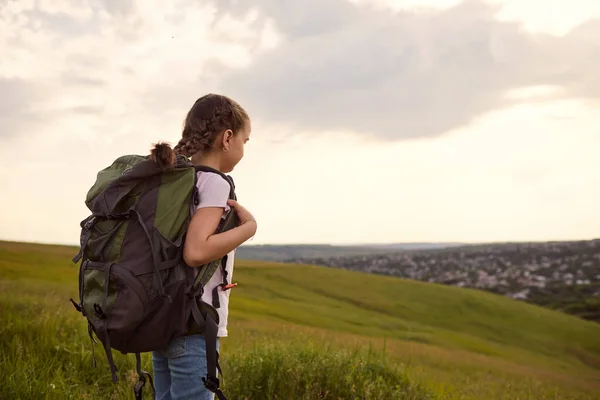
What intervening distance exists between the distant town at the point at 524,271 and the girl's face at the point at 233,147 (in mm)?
68924

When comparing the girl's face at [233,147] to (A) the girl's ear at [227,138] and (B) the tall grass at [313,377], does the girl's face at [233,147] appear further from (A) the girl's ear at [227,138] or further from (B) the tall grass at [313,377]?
(B) the tall grass at [313,377]

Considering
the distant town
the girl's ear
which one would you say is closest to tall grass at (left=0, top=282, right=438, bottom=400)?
the girl's ear

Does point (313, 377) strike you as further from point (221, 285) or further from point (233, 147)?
point (233, 147)

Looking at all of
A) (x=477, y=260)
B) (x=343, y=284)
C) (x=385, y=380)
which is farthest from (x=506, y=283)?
(x=385, y=380)

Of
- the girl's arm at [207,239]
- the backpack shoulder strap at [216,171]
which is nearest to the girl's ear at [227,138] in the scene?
the backpack shoulder strap at [216,171]

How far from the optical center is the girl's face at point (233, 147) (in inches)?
139

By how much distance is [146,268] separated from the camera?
3145 millimetres

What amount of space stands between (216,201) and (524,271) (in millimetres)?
106829

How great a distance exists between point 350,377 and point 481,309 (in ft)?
Answer: 153

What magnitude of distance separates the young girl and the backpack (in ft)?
0.27

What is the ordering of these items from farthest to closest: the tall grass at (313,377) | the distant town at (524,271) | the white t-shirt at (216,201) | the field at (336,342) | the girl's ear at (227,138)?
1. the distant town at (524,271)
2. the field at (336,342)
3. the tall grass at (313,377)
4. the girl's ear at (227,138)
5. the white t-shirt at (216,201)

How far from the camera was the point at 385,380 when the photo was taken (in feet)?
21.2

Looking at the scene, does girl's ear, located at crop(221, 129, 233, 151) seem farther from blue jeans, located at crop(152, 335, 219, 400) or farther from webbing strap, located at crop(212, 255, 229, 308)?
blue jeans, located at crop(152, 335, 219, 400)

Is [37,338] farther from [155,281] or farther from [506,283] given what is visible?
[506,283]
